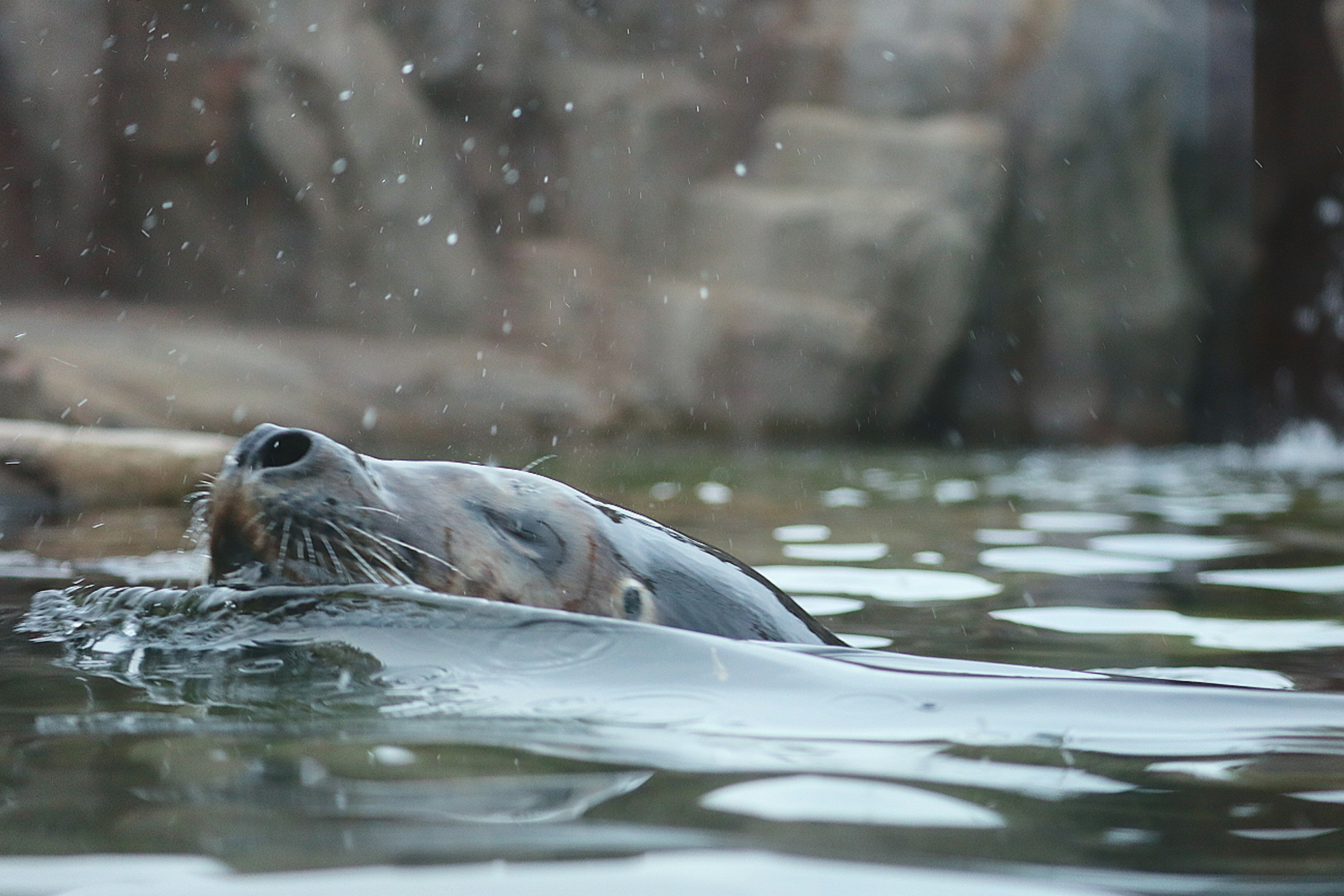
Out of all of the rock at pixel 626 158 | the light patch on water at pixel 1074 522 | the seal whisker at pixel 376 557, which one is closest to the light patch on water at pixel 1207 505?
the light patch on water at pixel 1074 522

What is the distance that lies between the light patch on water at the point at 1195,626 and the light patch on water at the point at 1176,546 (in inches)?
57.3

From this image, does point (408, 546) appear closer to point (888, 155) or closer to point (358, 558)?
point (358, 558)

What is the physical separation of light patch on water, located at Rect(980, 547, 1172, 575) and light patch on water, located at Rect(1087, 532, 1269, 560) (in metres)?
0.13

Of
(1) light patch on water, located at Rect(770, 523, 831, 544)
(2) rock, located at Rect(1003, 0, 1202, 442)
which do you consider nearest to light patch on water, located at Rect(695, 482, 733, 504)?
(1) light patch on water, located at Rect(770, 523, 831, 544)

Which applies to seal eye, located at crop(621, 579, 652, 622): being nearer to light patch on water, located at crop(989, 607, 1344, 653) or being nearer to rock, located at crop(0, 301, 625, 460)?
light patch on water, located at crop(989, 607, 1344, 653)

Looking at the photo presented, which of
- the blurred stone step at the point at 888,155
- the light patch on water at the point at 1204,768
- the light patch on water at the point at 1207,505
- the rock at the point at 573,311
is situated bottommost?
the light patch on water at the point at 1207,505

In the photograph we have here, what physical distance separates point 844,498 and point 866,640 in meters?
4.59

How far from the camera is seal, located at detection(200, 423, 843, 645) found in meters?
2.46

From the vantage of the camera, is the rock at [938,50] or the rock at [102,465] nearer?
the rock at [102,465]

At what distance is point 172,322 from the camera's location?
504 inches

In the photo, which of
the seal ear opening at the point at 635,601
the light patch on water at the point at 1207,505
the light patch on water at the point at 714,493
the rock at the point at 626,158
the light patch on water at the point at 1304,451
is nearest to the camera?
the seal ear opening at the point at 635,601

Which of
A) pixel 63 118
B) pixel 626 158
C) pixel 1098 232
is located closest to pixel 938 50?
pixel 1098 232

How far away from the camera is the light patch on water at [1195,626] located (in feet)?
10.7

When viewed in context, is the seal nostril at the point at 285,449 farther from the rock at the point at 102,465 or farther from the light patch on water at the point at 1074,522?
the light patch on water at the point at 1074,522
